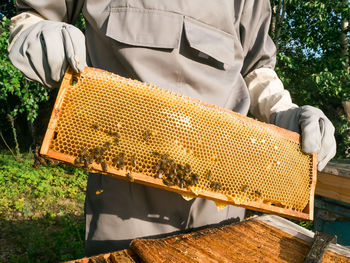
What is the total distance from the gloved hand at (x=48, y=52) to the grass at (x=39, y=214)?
323 cm

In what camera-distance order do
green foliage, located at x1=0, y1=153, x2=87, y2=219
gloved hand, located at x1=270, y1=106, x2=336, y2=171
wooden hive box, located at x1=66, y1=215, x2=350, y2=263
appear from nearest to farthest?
wooden hive box, located at x1=66, y1=215, x2=350, y2=263 → gloved hand, located at x1=270, y1=106, x2=336, y2=171 → green foliage, located at x1=0, y1=153, x2=87, y2=219

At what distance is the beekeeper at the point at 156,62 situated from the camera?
1.79 metres

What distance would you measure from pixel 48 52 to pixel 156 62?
0.67 metres

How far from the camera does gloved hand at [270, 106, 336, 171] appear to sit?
Result: 1.93 m

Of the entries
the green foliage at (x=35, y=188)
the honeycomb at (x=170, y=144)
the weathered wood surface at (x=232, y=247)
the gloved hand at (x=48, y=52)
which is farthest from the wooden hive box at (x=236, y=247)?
the green foliage at (x=35, y=188)

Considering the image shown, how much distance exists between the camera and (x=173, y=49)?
1.86 m

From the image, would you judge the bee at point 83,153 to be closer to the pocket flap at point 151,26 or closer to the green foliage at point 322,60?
the pocket flap at point 151,26

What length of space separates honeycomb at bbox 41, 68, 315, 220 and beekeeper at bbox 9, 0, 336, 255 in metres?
0.24

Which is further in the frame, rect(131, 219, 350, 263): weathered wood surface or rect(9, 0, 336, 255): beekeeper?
rect(9, 0, 336, 255): beekeeper

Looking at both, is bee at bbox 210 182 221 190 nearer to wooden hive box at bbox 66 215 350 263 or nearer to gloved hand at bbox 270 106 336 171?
wooden hive box at bbox 66 215 350 263

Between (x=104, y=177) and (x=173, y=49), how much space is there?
98cm

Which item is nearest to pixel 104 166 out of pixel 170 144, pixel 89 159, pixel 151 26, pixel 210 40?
pixel 89 159

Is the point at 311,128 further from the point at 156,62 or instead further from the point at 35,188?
the point at 35,188

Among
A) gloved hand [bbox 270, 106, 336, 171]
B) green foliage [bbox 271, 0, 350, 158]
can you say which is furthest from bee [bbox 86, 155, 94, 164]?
green foliage [bbox 271, 0, 350, 158]
